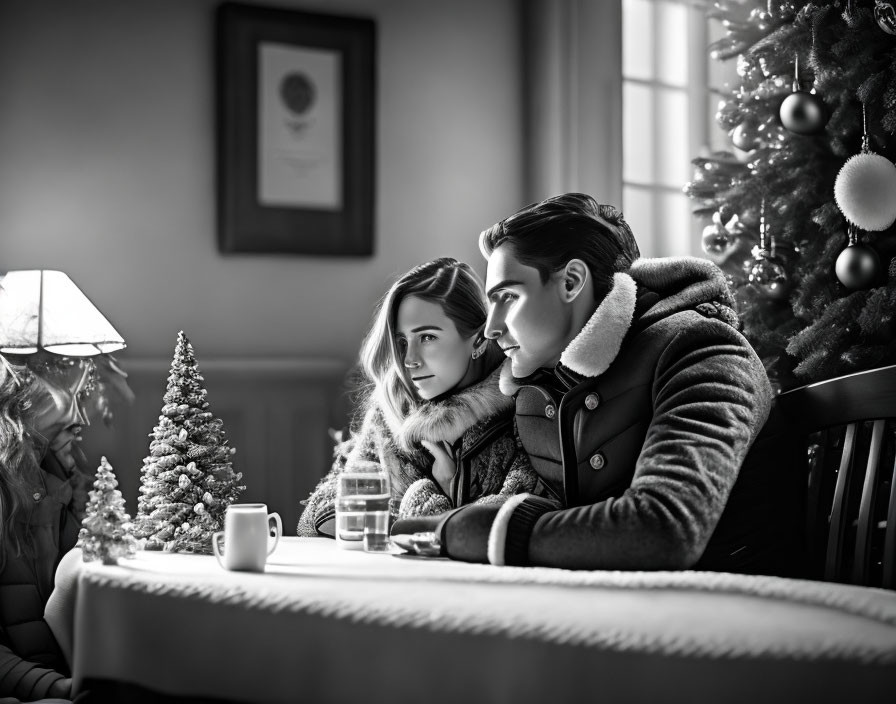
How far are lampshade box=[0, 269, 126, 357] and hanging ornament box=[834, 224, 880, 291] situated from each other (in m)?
1.85

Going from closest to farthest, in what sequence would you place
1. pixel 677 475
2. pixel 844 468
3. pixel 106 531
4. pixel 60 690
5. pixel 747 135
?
1. pixel 677 475
2. pixel 106 531
3. pixel 844 468
4. pixel 60 690
5. pixel 747 135

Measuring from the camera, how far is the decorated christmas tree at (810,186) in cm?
223

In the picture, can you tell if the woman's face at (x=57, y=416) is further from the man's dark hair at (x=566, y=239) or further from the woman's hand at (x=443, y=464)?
the man's dark hair at (x=566, y=239)

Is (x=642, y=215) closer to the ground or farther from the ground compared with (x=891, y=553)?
farther from the ground

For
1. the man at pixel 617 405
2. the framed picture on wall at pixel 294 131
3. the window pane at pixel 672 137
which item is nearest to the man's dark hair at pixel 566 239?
the man at pixel 617 405

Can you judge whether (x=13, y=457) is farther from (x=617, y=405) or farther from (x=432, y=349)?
(x=617, y=405)

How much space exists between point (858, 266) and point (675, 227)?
1.67m

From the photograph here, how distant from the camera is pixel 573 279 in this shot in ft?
5.58

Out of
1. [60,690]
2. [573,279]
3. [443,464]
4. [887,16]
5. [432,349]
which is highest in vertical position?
[887,16]

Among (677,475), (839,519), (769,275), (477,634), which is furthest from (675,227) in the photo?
(477,634)

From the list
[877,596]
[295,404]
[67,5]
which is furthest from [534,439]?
[67,5]

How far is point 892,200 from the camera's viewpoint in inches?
85.4

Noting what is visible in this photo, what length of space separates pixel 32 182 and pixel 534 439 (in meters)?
2.18

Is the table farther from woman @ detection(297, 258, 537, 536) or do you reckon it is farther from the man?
woman @ detection(297, 258, 537, 536)
